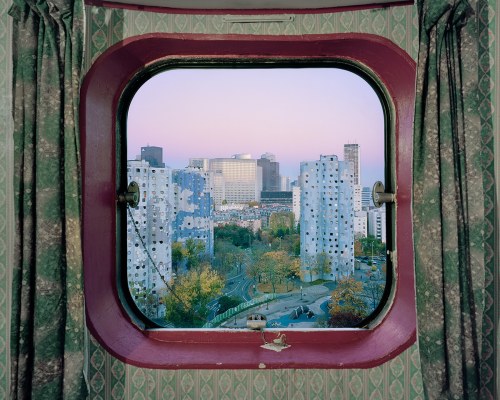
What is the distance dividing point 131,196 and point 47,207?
523 mm

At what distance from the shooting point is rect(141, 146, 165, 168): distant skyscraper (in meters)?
2.15

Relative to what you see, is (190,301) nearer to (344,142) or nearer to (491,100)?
(344,142)

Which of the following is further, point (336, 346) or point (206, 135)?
point (206, 135)

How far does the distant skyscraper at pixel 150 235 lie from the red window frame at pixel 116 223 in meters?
0.10

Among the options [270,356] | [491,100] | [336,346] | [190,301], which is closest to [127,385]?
[190,301]

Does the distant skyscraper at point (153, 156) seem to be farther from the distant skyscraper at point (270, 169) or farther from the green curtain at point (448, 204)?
the green curtain at point (448, 204)

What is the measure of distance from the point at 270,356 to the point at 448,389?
75 centimetres

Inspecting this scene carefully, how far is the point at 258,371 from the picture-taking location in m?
1.76

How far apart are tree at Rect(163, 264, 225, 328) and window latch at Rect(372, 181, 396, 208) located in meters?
0.93

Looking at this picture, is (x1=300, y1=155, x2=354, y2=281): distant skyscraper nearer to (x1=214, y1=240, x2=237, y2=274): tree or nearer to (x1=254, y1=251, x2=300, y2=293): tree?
(x1=254, y1=251, x2=300, y2=293): tree

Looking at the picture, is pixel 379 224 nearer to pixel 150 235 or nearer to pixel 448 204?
pixel 448 204

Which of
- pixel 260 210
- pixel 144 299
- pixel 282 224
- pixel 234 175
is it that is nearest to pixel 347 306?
pixel 282 224

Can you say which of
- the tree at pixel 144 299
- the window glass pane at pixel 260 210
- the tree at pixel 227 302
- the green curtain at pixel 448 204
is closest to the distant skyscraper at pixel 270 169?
the window glass pane at pixel 260 210

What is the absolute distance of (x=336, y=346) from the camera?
6.45 feet
